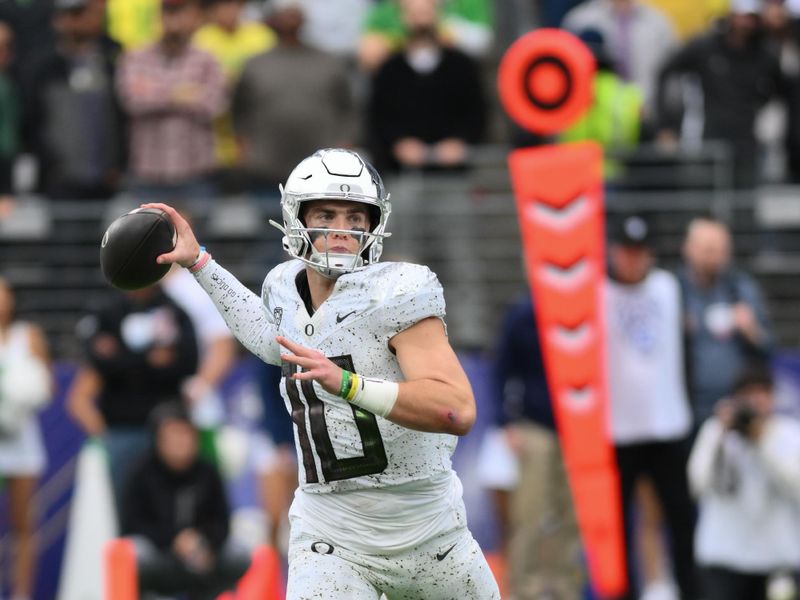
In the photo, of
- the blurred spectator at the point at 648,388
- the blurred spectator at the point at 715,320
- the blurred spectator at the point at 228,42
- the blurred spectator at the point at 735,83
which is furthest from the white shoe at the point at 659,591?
the blurred spectator at the point at 228,42

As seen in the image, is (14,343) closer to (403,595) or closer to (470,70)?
(470,70)

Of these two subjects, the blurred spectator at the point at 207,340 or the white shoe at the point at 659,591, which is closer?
the blurred spectator at the point at 207,340

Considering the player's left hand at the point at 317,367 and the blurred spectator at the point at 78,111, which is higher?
the blurred spectator at the point at 78,111

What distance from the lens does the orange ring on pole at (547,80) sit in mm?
8680

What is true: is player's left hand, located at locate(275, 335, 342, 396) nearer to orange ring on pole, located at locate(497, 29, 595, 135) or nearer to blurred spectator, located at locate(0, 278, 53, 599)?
orange ring on pole, located at locate(497, 29, 595, 135)

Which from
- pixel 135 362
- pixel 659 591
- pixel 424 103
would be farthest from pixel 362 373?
pixel 424 103

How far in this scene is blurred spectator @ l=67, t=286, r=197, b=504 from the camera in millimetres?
9336

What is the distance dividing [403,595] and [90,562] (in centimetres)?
535

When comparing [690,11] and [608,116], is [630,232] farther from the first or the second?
[690,11]

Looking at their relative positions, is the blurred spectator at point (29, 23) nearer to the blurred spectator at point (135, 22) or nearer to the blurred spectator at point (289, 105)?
the blurred spectator at point (135, 22)

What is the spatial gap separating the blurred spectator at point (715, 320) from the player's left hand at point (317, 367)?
16.4 feet

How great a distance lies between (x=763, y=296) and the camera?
1079cm

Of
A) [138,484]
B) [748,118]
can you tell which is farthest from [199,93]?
[748,118]

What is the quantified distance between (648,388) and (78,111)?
3.92m
